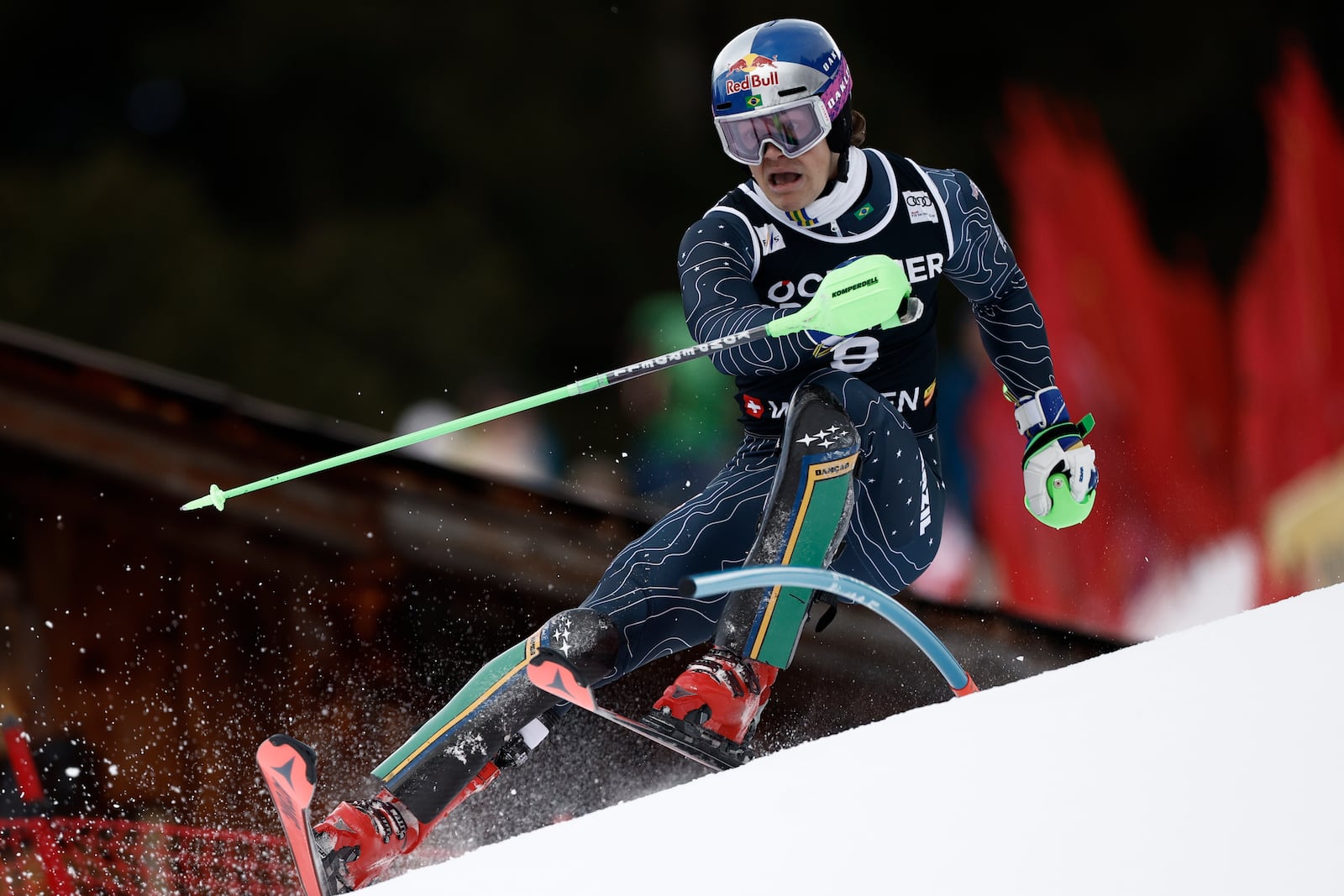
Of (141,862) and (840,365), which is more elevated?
(840,365)

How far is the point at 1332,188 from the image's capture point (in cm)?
877

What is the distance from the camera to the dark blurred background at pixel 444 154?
7602 mm

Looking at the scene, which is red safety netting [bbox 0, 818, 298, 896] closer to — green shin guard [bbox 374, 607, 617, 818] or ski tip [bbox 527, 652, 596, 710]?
green shin guard [bbox 374, 607, 617, 818]

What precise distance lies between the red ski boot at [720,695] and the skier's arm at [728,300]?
500mm

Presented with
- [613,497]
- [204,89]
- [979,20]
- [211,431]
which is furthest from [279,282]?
[979,20]

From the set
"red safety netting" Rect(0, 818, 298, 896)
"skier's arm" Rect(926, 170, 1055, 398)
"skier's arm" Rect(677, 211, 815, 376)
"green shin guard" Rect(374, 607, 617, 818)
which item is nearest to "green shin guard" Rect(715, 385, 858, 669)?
"skier's arm" Rect(677, 211, 815, 376)

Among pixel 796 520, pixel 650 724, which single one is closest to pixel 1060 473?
pixel 796 520

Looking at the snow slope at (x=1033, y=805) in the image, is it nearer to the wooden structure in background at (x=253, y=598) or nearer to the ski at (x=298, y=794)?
the ski at (x=298, y=794)

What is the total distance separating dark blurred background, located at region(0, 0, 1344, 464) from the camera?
7.60m

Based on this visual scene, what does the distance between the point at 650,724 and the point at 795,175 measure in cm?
101

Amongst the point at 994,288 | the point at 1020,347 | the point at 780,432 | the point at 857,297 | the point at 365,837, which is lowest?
the point at 365,837

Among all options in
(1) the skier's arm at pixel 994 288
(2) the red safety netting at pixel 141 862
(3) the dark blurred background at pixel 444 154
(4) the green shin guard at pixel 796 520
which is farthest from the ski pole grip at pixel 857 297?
(3) the dark blurred background at pixel 444 154

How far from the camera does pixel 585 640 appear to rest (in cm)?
248

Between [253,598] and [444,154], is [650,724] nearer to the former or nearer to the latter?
[253,598]
